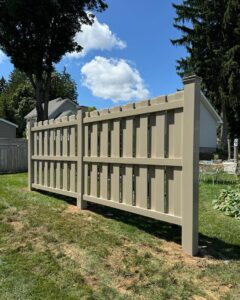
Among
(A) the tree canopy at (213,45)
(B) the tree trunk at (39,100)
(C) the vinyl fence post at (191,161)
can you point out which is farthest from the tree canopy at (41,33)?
(C) the vinyl fence post at (191,161)

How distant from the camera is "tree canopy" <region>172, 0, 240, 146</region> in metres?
22.1

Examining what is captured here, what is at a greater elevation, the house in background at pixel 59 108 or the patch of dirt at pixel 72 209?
the house in background at pixel 59 108

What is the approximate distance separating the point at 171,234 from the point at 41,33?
16369 mm

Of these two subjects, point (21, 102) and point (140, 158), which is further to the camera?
point (21, 102)

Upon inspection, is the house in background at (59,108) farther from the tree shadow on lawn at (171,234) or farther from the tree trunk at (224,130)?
the tree shadow on lawn at (171,234)

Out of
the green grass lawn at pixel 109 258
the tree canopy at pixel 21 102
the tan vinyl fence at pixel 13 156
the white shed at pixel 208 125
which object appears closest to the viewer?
the green grass lawn at pixel 109 258

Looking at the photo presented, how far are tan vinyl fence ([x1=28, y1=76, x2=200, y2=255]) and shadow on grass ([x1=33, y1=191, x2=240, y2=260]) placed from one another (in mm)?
241

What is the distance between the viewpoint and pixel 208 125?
1024 inches

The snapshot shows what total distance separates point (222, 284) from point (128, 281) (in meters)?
0.78

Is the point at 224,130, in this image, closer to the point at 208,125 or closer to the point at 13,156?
the point at 208,125

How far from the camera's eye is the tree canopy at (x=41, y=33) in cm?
1727

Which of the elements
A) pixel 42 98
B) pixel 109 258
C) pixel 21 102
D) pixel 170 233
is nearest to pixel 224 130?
pixel 42 98

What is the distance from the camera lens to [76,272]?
3.08 metres

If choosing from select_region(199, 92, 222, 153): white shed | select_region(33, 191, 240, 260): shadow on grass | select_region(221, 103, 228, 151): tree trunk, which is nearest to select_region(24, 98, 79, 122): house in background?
select_region(199, 92, 222, 153): white shed
